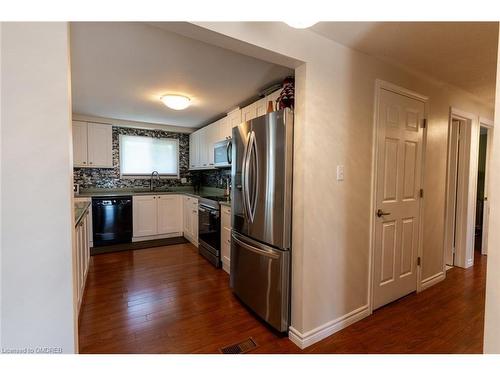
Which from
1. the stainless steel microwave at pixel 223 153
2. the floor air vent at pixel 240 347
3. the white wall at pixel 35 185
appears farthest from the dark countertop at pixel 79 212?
the stainless steel microwave at pixel 223 153

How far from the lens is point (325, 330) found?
5.84 ft

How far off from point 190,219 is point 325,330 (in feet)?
9.79

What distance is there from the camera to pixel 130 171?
15.2ft

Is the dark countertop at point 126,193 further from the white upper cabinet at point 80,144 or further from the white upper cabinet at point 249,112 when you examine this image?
the white upper cabinet at point 249,112

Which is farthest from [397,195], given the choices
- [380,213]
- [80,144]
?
[80,144]

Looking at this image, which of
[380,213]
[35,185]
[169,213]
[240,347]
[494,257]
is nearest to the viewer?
[494,257]

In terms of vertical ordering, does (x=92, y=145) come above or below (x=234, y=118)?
below

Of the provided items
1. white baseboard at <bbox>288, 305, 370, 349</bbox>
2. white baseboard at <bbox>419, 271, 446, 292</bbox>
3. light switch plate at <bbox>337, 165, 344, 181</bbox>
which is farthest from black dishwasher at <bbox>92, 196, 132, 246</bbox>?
white baseboard at <bbox>419, 271, 446, 292</bbox>

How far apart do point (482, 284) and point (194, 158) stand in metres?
4.68

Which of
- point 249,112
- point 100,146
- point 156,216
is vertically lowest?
point 156,216

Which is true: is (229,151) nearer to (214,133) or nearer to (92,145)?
(214,133)

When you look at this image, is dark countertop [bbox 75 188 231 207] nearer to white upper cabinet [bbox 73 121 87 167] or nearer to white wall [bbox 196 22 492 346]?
white upper cabinet [bbox 73 121 87 167]

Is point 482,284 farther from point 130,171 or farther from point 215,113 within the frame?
point 130,171
